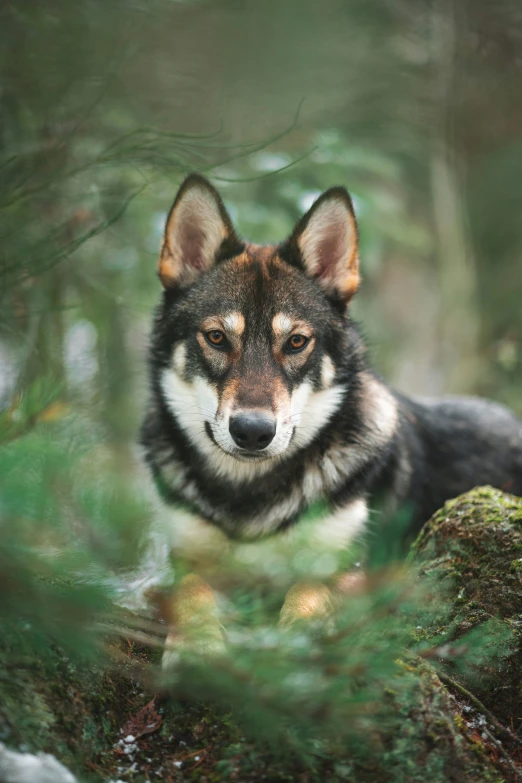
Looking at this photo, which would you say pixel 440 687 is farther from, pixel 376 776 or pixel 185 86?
pixel 185 86

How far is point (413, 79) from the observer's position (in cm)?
996

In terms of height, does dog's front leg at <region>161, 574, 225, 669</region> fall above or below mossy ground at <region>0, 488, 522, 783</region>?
above

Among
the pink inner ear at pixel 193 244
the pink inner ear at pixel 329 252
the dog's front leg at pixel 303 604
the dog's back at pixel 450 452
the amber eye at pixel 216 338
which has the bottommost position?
the dog's front leg at pixel 303 604

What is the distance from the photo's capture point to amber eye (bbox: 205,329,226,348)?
358 cm

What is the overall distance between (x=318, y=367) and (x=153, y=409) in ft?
3.46

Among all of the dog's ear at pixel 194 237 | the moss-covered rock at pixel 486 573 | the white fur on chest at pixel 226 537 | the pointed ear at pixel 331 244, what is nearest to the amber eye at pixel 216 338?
the dog's ear at pixel 194 237

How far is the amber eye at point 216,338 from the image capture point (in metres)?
3.58

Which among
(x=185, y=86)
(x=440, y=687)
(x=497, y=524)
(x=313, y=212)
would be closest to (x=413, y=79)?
(x=185, y=86)

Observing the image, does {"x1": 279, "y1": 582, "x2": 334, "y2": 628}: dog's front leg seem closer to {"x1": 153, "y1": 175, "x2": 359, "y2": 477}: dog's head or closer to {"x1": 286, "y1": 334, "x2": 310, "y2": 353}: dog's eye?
{"x1": 153, "y1": 175, "x2": 359, "y2": 477}: dog's head

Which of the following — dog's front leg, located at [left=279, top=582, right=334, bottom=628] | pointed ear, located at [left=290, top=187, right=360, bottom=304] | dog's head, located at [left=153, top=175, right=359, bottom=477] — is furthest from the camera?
pointed ear, located at [left=290, top=187, right=360, bottom=304]

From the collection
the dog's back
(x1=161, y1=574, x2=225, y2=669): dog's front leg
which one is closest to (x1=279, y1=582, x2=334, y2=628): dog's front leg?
(x1=161, y1=574, x2=225, y2=669): dog's front leg

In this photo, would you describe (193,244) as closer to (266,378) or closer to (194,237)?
(194,237)

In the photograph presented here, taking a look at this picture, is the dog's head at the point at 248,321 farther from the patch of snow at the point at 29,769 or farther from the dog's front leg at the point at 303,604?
the patch of snow at the point at 29,769

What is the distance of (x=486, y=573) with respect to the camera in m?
2.88
